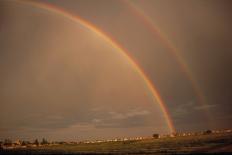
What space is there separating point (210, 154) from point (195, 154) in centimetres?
461

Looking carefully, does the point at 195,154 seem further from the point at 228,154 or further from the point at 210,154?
the point at 228,154

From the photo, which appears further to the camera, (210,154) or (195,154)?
(195,154)

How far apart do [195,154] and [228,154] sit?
962 cm

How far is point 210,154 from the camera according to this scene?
63562mm

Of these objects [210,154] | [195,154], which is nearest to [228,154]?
[210,154]

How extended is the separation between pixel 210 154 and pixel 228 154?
5.01m

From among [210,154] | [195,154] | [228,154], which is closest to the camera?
[228,154]

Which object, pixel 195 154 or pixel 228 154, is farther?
pixel 195 154

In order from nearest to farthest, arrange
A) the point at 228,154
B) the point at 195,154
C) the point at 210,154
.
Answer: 1. the point at 228,154
2. the point at 210,154
3. the point at 195,154

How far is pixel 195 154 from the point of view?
6762cm

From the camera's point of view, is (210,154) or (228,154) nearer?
(228,154)
